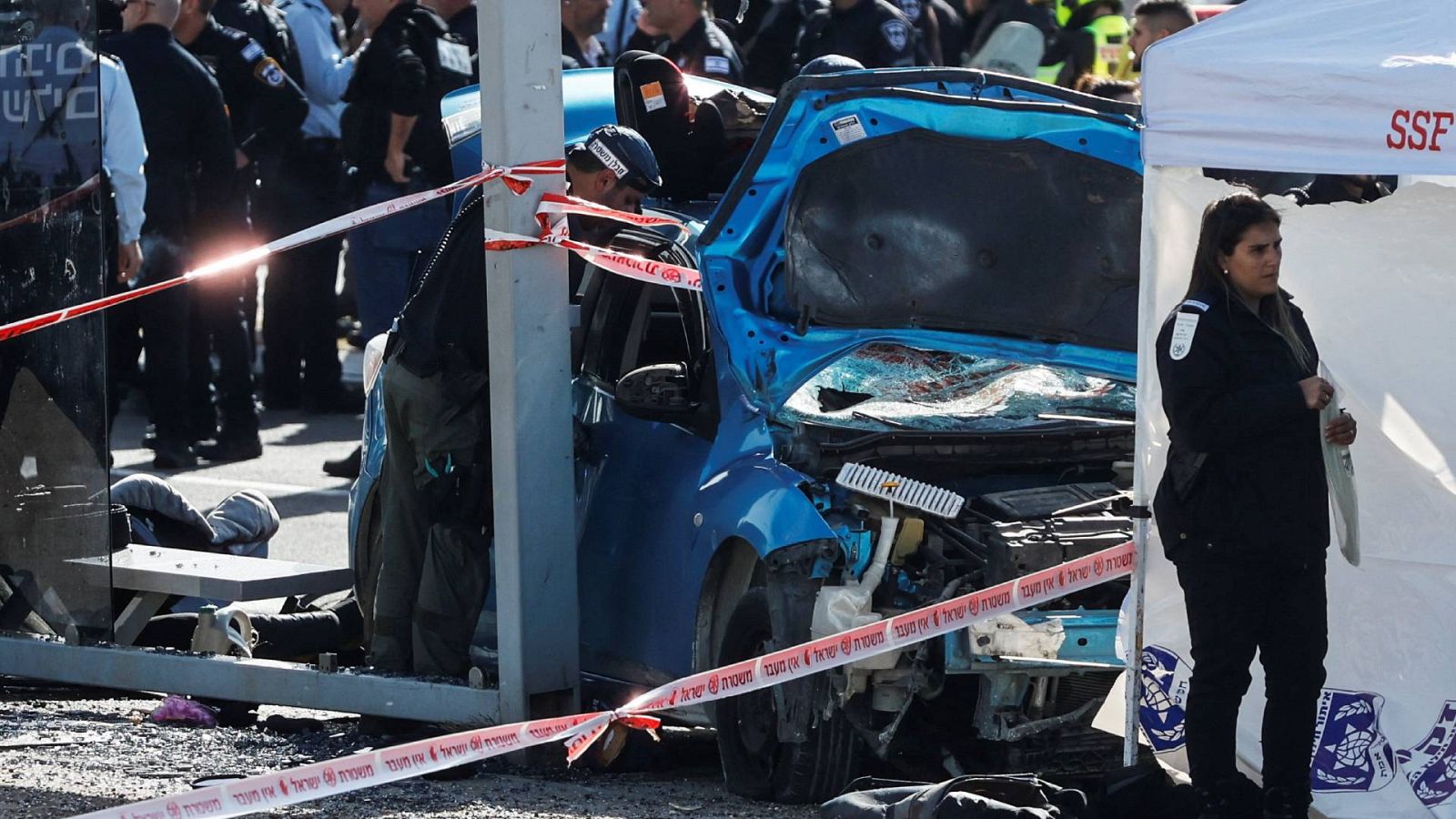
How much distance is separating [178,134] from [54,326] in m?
4.42

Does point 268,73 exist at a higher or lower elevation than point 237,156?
higher

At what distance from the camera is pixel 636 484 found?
7215 millimetres

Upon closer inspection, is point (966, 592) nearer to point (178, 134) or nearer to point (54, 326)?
point (54, 326)

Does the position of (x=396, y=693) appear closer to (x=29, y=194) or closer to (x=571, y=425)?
(x=571, y=425)

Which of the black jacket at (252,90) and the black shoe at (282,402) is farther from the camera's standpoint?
the black shoe at (282,402)

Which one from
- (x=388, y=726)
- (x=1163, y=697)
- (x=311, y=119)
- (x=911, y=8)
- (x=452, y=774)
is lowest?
(x=388, y=726)

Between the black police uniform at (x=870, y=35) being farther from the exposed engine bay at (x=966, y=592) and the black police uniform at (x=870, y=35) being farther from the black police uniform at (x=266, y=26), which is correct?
the exposed engine bay at (x=966, y=592)

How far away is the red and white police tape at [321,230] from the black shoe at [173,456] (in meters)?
4.69

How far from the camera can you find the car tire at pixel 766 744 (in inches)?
250

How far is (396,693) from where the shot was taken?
7.30m

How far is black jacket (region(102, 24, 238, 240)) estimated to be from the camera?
1186 cm

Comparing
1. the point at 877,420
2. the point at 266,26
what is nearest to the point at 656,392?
the point at 877,420

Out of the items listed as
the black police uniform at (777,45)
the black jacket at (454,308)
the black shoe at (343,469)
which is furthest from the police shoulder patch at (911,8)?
the black jacket at (454,308)

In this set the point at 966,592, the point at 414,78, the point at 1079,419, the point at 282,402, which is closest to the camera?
the point at 966,592
